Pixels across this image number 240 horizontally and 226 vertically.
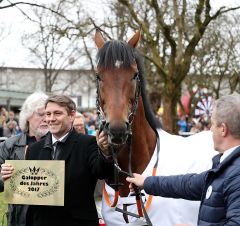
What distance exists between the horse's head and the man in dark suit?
1.46 feet

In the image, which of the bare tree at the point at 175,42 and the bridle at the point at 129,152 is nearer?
the bridle at the point at 129,152

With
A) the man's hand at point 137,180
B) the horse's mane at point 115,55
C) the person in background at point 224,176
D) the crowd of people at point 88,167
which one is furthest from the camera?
the horse's mane at point 115,55

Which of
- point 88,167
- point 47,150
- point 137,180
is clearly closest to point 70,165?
point 88,167

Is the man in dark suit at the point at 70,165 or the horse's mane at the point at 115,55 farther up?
the horse's mane at the point at 115,55

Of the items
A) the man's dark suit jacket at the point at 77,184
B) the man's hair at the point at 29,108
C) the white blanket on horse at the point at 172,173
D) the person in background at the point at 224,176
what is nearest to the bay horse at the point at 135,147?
the white blanket on horse at the point at 172,173

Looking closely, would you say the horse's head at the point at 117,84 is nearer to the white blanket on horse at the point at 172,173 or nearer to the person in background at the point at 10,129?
the white blanket on horse at the point at 172,173

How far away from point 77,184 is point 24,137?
1144 mm

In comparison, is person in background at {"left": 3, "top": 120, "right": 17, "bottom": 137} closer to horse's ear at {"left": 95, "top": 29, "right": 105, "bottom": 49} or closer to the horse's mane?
horse's ear at {"left": 95, "top": 29, "right": 105, "bottom": 49}

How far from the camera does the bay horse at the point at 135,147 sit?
3.57 metres

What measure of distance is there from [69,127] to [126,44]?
3.06 feet

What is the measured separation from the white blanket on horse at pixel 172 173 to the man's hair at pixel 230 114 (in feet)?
3.75

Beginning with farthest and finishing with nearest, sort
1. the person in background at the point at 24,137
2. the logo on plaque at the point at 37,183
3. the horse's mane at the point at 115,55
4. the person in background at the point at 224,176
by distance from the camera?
the person in background at the point at 24,137 < the logo on plaque at the point at 37,183 < the horse's mane at the point at 115,55 < the person in background at the point at 224,176

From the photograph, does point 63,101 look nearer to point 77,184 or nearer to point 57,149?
point 57,149

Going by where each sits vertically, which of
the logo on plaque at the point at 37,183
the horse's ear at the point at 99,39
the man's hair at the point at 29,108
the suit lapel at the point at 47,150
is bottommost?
the logo on plaque at the point at 37,183
